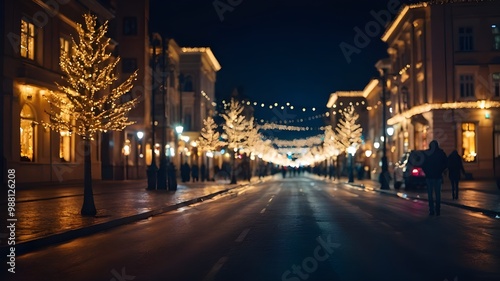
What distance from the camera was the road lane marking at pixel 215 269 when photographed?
9.64m

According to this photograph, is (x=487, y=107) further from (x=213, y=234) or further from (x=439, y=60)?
(x=213, y=234)

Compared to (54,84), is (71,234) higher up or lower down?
lower down

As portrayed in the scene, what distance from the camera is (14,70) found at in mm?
33844

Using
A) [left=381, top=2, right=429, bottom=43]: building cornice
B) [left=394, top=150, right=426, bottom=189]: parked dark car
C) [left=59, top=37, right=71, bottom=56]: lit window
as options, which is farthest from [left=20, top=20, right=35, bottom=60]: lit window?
[left=381, top=2, right=429, bottom=43]: building cornice

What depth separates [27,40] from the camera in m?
36.2

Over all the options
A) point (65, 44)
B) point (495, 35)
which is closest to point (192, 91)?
point (495, 35)

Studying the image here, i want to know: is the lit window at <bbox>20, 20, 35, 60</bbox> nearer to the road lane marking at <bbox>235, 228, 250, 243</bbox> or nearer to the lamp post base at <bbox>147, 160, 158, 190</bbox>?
the lamp post base at <bbox>147, 160, 158, 190</bbox>

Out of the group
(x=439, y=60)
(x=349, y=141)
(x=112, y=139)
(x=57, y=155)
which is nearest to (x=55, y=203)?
(x=57, y=155)

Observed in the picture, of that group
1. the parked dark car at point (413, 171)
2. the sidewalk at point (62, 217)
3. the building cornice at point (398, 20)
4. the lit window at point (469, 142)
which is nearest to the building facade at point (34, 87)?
the sidewalk at point (62, 217)

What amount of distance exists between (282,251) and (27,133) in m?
27.3

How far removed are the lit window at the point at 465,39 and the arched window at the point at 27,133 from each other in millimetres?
34011

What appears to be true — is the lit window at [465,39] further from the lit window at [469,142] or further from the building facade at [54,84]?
the building facade at [54,84]

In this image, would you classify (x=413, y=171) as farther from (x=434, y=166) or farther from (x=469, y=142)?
(x=434, y=166)

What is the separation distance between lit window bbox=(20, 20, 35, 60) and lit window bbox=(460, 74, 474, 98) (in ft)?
109
